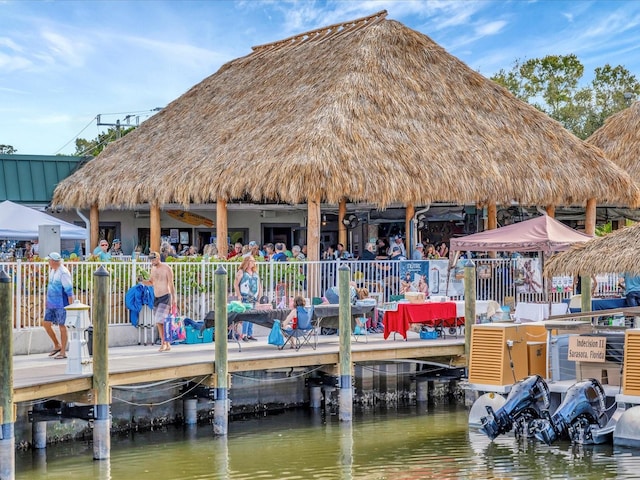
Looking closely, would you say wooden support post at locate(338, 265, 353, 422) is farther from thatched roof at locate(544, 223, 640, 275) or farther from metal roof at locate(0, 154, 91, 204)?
metal roof at locate(0, 154, 91, 204)

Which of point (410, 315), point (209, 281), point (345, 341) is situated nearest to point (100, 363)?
point (345, 341)

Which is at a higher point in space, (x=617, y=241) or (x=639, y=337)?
(x=617, y=241)

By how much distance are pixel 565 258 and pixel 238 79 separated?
14.8m

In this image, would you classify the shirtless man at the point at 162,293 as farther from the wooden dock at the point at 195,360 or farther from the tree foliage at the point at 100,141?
the tree foliage at the point at 100,141

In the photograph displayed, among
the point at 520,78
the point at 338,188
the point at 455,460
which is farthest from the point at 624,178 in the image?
the point at 520,78

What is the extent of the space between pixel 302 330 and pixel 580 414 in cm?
469

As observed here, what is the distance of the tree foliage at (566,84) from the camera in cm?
5009

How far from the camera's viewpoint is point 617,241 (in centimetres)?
1628

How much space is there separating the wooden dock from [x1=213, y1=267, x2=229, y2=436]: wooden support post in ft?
0.67

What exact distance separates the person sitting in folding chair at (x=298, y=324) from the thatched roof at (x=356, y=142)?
14.2 feet

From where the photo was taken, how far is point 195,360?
15.5m

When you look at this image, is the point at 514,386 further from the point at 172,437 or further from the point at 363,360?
the point at 172,437

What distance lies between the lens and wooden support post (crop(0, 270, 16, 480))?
11695 mm

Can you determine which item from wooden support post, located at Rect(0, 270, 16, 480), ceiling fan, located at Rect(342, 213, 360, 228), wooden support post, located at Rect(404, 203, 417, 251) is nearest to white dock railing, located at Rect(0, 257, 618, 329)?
wooden support post, located at Rect(404, 203, 417, 251)
